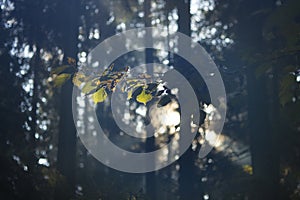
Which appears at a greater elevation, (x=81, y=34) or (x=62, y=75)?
(x=81, y=34)

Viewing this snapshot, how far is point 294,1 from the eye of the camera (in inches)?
59.8

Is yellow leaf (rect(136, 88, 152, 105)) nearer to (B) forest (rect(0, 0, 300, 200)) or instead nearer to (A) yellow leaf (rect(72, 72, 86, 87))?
(B) forest (rect(0, 0, 300, 200))

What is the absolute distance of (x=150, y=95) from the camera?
2025mm

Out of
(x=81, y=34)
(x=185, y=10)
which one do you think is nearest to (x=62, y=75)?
(x=185, y=10)

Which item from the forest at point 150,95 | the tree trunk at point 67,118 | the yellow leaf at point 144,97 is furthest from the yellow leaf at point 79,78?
the tree trunk at point 67,118

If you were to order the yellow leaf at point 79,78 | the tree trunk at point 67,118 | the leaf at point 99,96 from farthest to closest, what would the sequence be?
the tree trunk at point 67,118
the yellow leaf at point 79,78
the leaf at point 99,96

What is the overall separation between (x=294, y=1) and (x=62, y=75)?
1.09m

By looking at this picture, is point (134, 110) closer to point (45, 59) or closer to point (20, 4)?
point (45, 59)

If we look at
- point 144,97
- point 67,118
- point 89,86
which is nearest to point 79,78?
point 89,86

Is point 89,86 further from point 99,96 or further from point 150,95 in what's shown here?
point 150,95

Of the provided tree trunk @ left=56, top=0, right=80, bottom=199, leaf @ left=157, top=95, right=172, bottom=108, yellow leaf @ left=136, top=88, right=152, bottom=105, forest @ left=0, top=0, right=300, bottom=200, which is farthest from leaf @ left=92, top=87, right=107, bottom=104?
tree trunk @ left=56, top=0, right=80, bottom=199

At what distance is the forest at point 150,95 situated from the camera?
225 cm

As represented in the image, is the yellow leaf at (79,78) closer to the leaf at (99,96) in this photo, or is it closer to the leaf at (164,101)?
the leaf at (99,96)

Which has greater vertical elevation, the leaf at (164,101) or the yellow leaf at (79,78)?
the yellow leaf at (79,78)
